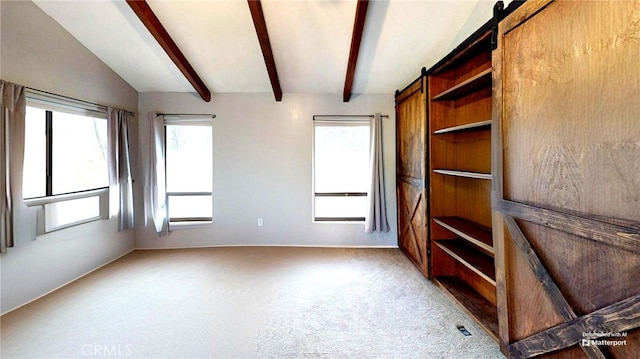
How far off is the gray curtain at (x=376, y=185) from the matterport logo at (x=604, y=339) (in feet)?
9.10

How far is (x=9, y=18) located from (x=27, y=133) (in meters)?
1.08

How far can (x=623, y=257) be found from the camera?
1030 millimetres

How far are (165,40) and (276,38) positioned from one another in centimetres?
122

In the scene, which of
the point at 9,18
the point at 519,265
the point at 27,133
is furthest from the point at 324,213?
the point at 9,18

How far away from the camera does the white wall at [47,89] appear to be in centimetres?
235

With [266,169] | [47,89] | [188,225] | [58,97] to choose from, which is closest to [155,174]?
[188,225]

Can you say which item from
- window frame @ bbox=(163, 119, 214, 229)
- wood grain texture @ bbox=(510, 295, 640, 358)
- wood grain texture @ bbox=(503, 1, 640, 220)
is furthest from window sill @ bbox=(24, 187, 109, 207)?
wood grain texture @ bbox=(510, 295, 640, 358)

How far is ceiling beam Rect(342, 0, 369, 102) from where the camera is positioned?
92.1 inches

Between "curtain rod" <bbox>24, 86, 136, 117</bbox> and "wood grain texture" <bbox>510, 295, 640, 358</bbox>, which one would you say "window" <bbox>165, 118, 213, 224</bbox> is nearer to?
"curtain rod" <bbox>24, 86, 136, 117</bbox>

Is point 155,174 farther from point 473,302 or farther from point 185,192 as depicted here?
point 473,302

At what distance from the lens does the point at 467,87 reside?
230cm

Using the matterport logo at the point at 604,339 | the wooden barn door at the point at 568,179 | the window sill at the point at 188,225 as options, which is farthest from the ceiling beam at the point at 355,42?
the window sill at the point at 188,225

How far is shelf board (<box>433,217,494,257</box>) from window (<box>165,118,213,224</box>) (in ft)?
11.6

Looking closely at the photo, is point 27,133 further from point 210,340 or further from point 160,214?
point 210,340
